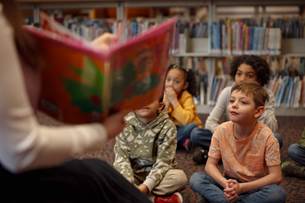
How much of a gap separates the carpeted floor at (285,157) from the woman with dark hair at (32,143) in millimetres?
120

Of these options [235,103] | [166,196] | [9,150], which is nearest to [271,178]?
[235,103]

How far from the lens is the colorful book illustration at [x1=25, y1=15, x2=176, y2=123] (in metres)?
0.79

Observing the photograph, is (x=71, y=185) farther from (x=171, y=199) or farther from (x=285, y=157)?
(x=285, y=157)

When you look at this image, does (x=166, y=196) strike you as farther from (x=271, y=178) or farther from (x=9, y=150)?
(x=9, y=150)

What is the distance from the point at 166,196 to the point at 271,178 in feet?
1.35

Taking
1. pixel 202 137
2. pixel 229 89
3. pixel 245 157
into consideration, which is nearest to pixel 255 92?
pixel 245 157

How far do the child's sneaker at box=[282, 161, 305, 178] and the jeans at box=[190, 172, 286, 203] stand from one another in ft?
2.02

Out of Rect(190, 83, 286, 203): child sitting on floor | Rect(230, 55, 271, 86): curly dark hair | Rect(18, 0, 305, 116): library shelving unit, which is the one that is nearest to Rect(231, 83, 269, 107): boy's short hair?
Rect(190, 83, 286, 203): child sitting on floor

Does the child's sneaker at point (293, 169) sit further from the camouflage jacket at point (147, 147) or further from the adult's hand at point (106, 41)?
the adult's hand at point (106, 41)

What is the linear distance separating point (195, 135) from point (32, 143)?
6.44ft

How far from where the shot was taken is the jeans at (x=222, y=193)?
5.51ft

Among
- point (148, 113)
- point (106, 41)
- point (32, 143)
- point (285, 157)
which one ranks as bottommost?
point (285, 157)

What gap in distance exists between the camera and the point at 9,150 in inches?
27.8

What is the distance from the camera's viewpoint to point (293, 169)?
2311 mm
